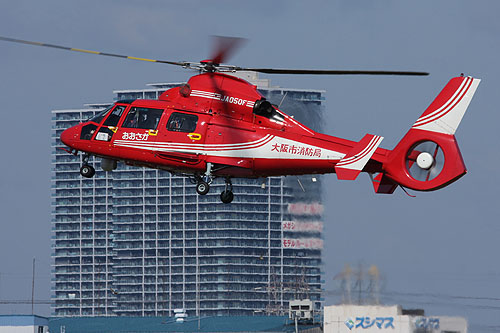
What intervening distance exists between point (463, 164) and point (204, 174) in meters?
11.8

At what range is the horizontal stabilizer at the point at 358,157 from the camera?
163 feet

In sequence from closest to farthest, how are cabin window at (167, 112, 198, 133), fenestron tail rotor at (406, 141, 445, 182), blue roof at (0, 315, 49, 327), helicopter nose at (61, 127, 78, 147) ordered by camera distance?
fenestron tail rotor at (406, 141, 445, 182)
cabin window at (167, 112, 198, 133)
helicopter nose at (61, 127, 78, 147)
blue roof at (0, 315, 49, 327)

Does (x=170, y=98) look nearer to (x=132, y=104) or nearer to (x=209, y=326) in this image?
(x=132, y=104)

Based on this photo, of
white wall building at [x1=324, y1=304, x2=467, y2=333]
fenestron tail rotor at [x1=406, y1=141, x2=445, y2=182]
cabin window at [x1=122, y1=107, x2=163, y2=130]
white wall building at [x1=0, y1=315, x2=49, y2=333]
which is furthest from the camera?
white wall building at [x1=0, y1=315, x2=49, y2=333]

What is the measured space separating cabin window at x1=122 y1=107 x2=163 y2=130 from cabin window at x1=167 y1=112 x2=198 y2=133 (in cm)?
72

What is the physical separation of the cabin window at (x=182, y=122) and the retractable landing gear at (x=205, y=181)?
1.90 m

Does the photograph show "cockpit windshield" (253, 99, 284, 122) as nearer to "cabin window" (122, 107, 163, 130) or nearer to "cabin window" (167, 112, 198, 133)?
"cabin window" (167, 112, 198, 133)

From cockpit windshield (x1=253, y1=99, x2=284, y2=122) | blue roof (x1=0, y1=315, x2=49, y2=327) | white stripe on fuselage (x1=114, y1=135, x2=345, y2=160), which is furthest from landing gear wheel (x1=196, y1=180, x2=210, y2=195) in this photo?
blue roof (x1=0, y1=315, x2=49, y2=327)

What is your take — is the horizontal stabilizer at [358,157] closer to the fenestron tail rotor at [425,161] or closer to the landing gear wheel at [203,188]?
the fenestron tail rotor at [425,161]

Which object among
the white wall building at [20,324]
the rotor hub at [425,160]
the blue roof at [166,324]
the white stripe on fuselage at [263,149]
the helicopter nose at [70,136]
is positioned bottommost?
the blue roof at [166,324]

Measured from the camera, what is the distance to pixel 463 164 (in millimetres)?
49062

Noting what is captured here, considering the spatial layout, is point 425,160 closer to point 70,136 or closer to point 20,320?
point 70,136

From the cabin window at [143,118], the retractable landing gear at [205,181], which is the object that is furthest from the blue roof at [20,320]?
the retractable landing gear at [205,181]

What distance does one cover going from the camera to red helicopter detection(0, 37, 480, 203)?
50.0 metres
